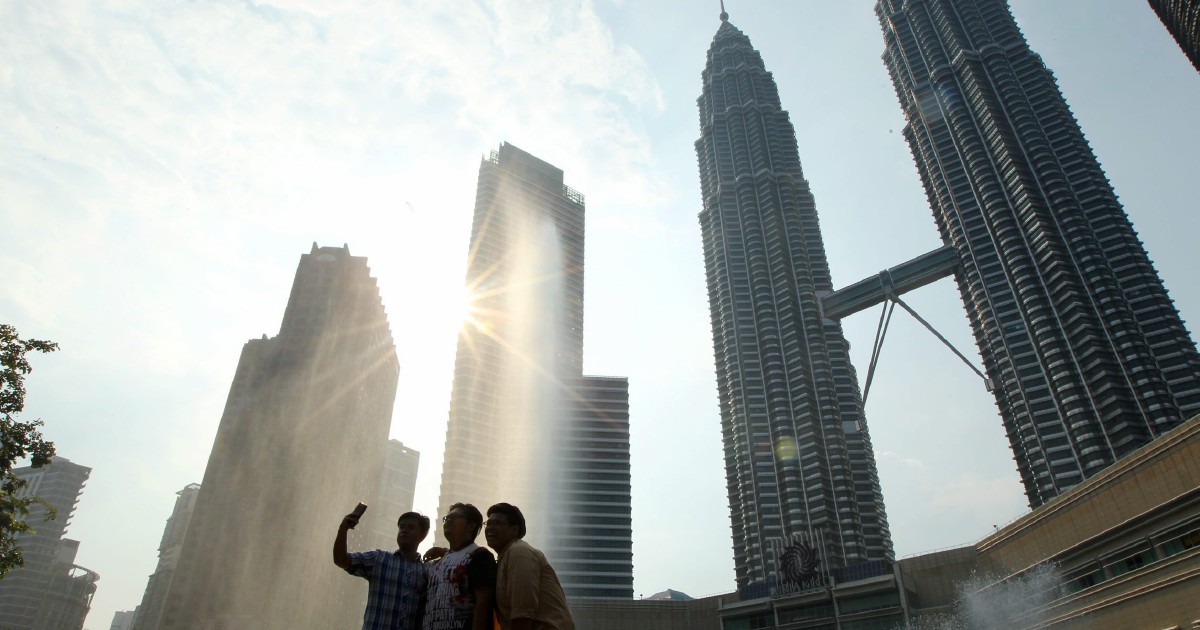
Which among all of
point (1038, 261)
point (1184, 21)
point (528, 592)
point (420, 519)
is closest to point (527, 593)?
point (528, 592)

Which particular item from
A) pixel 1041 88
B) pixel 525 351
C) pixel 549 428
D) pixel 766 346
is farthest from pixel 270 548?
pixel 1041 88

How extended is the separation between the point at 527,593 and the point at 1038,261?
122 meters

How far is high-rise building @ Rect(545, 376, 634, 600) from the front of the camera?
117 m

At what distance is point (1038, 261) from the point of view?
106312 mm

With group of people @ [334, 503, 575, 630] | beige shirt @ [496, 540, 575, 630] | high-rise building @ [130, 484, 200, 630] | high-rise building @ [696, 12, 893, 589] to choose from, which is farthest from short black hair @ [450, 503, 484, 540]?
high-rise building @ [130, 484, 200, 630]

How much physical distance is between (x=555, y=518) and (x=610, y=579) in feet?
47.3

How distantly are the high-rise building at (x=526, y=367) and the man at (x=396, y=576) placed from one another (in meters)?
111

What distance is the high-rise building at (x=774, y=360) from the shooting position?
4660 inches

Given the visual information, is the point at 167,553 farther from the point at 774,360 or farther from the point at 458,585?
the point at 458,585

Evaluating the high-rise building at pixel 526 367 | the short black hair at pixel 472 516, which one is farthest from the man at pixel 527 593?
the high-rise building at pixel 526 367

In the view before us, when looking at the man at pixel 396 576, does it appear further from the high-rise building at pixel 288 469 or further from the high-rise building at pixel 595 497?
the high-rise building at pixel 595 497

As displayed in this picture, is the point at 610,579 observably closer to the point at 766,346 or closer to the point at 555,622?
the point at 766,346

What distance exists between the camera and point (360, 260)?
8531 centimetres

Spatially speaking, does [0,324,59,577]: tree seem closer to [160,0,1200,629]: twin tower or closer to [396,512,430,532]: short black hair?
[396,512,430,532]: short black hair
